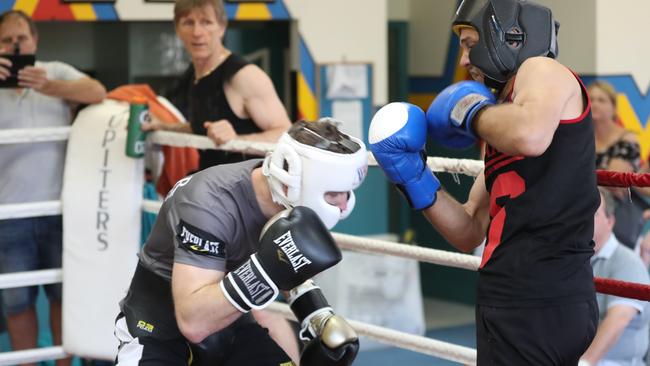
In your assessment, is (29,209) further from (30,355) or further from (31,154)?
(30,355)

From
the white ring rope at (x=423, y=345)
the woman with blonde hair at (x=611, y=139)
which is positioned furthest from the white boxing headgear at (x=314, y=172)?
the woman with blonde hair at (x=611, y=139)

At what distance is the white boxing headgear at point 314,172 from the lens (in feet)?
7.23

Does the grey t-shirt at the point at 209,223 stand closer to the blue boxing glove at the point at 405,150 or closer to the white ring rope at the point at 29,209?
the blue boxing glove at the point at 405,150

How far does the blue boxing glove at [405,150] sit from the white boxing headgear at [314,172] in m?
0.05

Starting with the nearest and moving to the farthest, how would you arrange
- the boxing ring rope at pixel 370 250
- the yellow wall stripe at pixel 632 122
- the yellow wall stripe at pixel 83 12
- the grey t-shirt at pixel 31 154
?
the boxing ring rope at pixel 370 250 → the grey t-shirt at pixel 31 154 → the yellow wall stripe at pixel 83 12 → the yellow wall stripe at pixel 632 122

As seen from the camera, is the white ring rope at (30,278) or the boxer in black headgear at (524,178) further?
the white ring rope at (30,278)

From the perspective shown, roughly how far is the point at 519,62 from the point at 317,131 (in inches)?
17.3

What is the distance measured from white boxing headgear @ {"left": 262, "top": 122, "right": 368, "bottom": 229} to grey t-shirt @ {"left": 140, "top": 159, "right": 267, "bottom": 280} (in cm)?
11

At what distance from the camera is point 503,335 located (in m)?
2.13

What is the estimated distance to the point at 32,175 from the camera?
12.7 ft

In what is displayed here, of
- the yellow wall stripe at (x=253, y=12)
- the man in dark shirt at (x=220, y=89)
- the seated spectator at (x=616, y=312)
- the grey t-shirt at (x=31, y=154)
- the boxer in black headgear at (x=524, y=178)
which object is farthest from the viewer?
the yellow wall stripe at (x=253, y=12)

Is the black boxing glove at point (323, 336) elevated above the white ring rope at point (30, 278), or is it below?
above

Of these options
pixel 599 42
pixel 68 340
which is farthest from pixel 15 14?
pixel 599 42

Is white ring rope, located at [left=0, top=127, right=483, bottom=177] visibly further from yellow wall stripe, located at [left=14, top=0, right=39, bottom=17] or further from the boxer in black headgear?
yellow wall stripe, located at [left=14, top=0, right=39, bottom=17]
